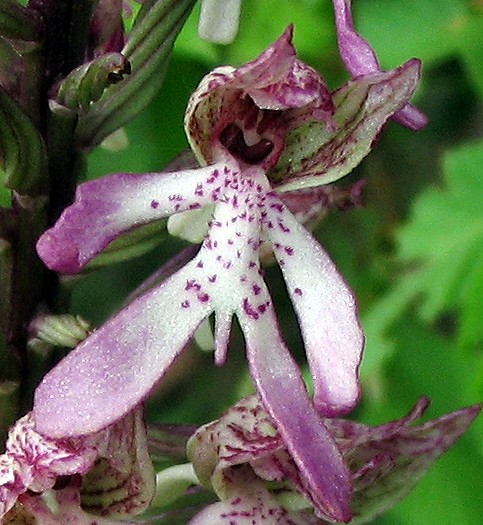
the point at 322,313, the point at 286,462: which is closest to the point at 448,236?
the point at 286,462

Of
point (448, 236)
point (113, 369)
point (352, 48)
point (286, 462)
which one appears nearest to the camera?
point (113, 369)

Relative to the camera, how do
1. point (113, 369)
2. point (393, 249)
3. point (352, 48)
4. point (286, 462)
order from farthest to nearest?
point (393, 249)
point (286, 462)
point (352, 48)
point (113, 369)

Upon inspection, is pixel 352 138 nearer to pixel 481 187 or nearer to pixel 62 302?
pixel 62 302

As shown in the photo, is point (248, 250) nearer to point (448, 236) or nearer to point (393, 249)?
point (448, 236)

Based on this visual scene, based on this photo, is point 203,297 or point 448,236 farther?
point 448,236

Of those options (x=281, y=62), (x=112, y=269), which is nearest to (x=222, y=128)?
(x=281, y=62)

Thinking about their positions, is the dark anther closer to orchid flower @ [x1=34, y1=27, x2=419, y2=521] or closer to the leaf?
orchid flower @ [x1=34, y1=27, x2=419, y2=521]

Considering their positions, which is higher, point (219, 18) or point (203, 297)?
point (219, 18)

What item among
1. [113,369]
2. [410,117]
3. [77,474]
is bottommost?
[77,474]
